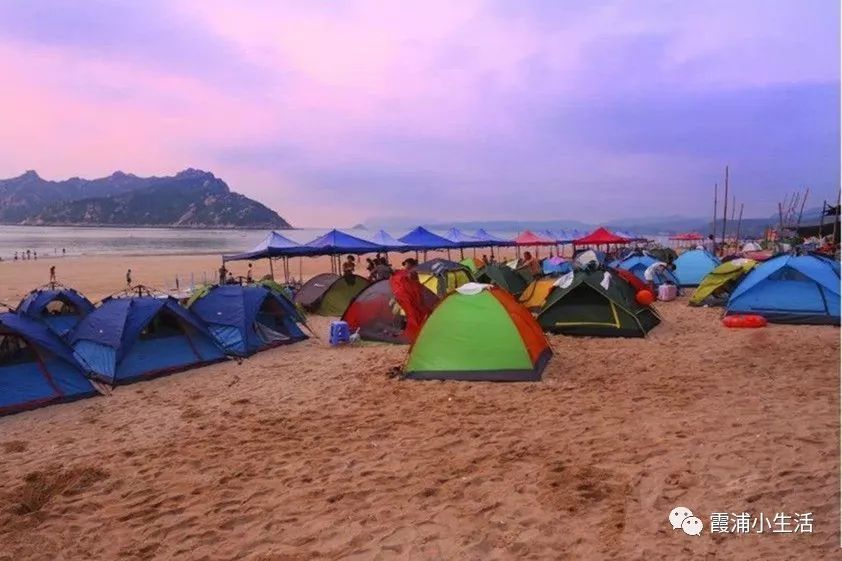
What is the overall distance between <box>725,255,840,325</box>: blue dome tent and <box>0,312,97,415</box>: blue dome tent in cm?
1322

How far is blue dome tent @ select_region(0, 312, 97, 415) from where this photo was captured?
7.45 metres

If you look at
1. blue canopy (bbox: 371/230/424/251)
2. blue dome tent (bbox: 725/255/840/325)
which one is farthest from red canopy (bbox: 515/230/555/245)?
blue dome tent (bbox: 725/255/840/325)

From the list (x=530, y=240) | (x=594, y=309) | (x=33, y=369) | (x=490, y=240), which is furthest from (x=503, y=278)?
(x=530, y=240)

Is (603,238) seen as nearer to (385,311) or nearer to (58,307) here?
(385,311)

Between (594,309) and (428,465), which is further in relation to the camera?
(594,309)

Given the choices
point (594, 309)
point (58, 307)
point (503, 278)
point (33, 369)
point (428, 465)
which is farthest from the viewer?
point (503, 278)

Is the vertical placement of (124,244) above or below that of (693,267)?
above

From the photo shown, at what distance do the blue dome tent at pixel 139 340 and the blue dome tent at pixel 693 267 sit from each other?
17824 mm

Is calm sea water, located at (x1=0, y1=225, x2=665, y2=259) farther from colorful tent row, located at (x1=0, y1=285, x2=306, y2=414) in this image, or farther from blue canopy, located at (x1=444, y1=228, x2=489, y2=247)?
colorful tent row, located at (x1=0, y1=285, x2=306, y2=414)

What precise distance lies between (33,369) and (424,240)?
1679cm

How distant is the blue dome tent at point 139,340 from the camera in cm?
874

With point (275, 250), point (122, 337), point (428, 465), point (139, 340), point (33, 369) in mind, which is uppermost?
point (275, 250)

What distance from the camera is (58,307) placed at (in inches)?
482

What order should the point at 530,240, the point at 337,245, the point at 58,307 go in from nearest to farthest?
the point at 58,307 → the point at 337,245 → the point at 530,240
